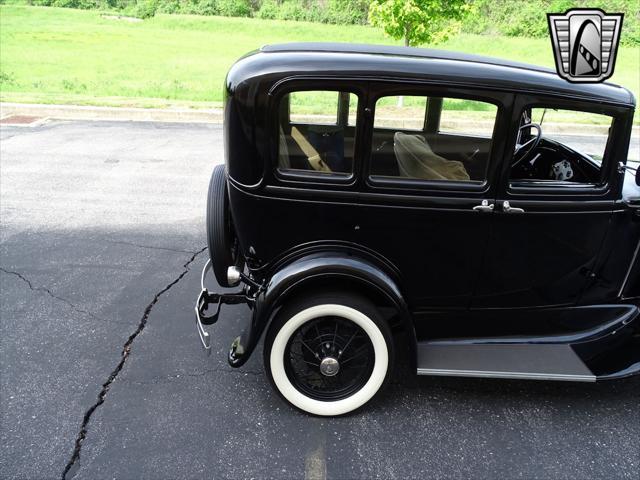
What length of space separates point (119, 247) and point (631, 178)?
13.8 ft

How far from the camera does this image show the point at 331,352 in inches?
106

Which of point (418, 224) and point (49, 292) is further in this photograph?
point (49, 292)

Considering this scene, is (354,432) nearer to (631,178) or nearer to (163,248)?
(631,178)

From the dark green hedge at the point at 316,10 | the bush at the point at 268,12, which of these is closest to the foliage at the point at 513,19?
the dark green hedge at the point at 316,10

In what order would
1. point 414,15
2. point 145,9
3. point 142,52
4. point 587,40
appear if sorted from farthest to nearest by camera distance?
point 145,9 < point 142,52 < point 414,15 < point 587,40

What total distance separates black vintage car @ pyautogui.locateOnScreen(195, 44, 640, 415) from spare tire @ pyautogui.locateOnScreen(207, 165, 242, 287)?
0.01 m

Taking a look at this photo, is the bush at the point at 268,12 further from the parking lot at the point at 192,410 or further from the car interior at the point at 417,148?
the car interior at the point at 417,148

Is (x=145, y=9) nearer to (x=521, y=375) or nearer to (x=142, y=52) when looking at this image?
(x=142, y=52)

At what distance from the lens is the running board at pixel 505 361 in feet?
8.59

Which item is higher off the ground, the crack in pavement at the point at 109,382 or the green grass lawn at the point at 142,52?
the crack in pavement at the point at 109,382

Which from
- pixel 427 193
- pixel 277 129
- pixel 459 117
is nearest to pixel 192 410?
pixel 277 129

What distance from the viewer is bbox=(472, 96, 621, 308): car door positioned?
2549 mm

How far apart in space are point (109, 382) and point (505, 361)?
233 centimetres

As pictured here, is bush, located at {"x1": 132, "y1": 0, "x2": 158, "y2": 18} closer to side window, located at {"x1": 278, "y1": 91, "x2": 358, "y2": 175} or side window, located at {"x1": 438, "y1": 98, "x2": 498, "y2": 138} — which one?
side window, located at {"x1": 278, "y1": 91, "x2": 358, "y2": 175}
